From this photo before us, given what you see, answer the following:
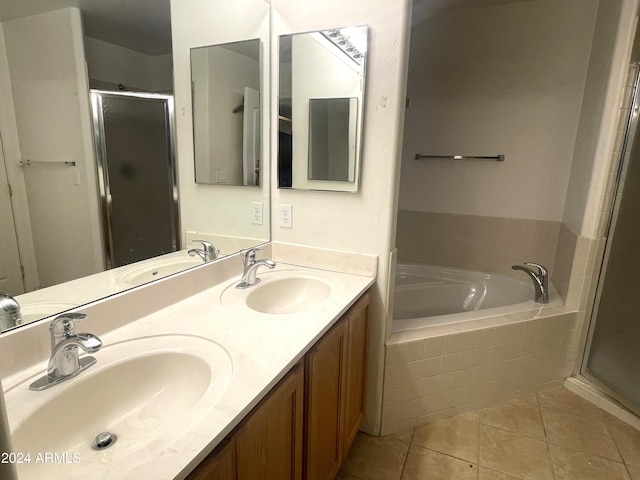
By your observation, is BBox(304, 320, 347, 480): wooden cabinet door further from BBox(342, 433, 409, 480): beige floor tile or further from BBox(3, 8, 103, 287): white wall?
BBox(3, 8, 103, 287): white wall

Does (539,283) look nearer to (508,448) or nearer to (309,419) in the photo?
(508,448)

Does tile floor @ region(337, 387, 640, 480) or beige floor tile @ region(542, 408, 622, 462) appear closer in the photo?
tile floor @ region(337, 387, 640, 480)

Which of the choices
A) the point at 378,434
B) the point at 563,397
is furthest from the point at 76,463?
the point at 563,397

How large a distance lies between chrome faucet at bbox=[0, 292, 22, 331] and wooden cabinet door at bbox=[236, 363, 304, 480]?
0.59m

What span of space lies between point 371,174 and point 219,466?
1.17 m

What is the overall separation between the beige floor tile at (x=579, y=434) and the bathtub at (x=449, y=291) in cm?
73

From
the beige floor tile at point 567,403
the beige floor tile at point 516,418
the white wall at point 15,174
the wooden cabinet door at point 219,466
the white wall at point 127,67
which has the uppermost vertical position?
the white wall at point 127,67

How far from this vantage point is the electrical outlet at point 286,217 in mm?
1701

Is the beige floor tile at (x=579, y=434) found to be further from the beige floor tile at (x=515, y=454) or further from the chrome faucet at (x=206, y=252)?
the chrome faucet at (x=206, y=252)

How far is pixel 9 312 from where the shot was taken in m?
0.82

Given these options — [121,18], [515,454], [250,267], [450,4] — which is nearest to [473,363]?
[515,454]

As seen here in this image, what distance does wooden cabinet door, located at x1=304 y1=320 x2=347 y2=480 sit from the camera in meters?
1.07

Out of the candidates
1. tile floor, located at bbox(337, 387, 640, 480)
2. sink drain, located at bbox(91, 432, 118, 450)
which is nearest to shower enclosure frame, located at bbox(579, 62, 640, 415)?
tile floor, located at bbox(337, 387, 640, 480)

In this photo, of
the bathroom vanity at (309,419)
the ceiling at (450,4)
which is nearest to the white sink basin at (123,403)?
the bathroom vanity at (309,419)
